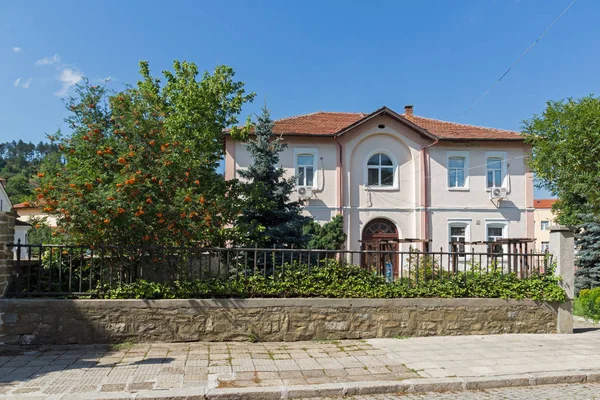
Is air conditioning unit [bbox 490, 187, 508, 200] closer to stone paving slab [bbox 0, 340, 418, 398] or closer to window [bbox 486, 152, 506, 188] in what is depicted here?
window [bbox 486, 152, 506, 188]

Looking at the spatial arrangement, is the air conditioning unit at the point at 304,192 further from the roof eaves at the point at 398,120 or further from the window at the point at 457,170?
the window at the point at 457,170

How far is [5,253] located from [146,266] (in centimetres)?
215

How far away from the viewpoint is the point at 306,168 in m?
20.3

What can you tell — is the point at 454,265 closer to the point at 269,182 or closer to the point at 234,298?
the point at 234,298

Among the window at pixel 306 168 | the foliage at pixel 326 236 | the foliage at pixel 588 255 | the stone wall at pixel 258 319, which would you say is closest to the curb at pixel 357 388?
the stone wall at pixel 258 319

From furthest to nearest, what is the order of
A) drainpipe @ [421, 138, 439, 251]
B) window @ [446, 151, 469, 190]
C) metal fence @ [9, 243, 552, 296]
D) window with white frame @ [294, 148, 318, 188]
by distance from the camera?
window @ [446, 151, 469, 190] < drainpipe @ [421, 138, 439, 251] < window with white frame @ [294, 148, 318, 188] < metal fence @ [9, 243, 552, 296]

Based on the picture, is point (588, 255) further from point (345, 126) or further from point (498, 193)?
point (345, 126)

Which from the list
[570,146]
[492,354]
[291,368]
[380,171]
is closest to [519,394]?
[492,354]

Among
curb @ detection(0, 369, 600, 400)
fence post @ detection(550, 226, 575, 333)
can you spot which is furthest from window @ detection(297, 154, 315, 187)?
curb @ detection(0, 369, 600, 400)

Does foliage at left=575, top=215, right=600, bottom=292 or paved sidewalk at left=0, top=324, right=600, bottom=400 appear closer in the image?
paved sidewalk at left=0, top=324, right=600, bottom=400

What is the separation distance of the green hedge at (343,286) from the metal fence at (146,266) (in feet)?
0.31

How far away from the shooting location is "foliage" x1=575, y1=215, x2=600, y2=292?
657 inches

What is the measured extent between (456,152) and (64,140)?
16904 mm

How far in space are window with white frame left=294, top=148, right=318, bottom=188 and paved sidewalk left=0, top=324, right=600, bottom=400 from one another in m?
12.7
